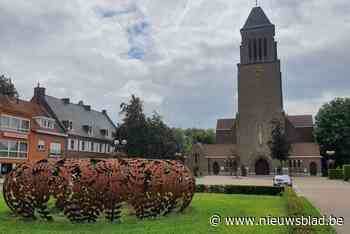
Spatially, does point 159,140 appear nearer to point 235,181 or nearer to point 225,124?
point 235,181

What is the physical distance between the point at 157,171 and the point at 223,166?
51338 mm

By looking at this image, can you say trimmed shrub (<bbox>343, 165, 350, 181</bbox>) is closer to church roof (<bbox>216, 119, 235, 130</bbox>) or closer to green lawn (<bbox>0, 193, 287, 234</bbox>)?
church roof (<bbox>216, 119, 235, 130</bbox>)

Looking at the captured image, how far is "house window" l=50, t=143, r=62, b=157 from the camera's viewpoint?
1827 inches

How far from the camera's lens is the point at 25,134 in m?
41.8

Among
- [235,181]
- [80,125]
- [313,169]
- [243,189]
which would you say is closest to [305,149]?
[313,169]

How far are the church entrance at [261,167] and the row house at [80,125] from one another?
24779mm

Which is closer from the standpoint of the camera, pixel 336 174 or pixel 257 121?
→ pixel 336 174

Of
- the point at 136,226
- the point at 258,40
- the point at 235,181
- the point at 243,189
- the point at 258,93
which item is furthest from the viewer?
the point at 258,40

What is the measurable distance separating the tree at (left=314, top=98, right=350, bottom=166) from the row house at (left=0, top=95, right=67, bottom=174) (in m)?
43.0

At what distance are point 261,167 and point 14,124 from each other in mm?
38826

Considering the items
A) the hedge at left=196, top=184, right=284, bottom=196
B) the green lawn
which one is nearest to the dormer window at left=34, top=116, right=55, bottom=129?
the hedge at left=196, top=184, right=284, bottom=196

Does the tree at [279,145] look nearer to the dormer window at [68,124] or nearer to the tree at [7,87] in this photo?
the dormer window at [68,124]

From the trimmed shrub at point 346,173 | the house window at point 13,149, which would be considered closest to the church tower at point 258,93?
the trimmed shrub at point 346,173

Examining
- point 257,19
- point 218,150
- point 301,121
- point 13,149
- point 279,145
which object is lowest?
point 13,149
